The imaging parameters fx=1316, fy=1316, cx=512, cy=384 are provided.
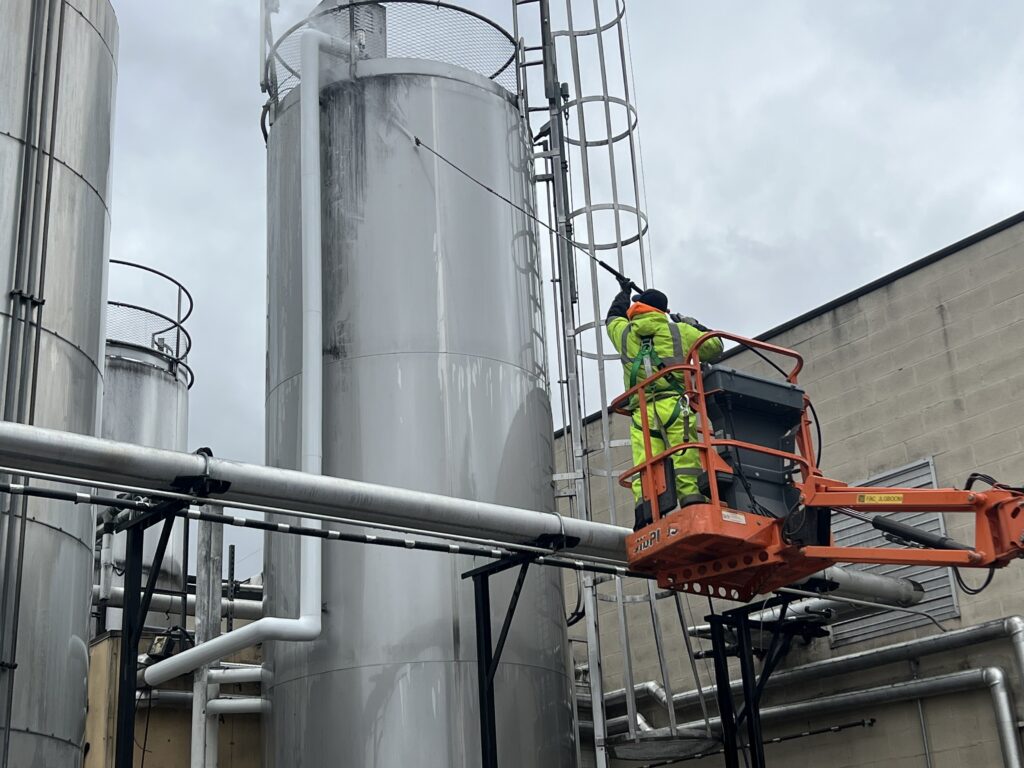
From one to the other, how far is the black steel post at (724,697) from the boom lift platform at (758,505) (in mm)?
1775

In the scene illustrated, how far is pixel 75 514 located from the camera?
32.8 ft

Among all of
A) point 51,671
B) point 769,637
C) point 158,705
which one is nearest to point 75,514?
point 51,671

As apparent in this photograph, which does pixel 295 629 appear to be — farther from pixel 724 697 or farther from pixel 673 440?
pixel 724 697

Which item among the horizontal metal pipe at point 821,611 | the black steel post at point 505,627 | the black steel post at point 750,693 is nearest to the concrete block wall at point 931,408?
the horizontal metal pipe at point 821,611

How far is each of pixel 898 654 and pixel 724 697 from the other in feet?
9.88

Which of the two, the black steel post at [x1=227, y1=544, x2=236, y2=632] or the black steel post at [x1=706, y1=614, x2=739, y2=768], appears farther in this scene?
the black steel post at [x1=227, y1=544, x2=236, y2=632]

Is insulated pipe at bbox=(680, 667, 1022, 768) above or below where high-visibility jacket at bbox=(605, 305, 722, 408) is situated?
below

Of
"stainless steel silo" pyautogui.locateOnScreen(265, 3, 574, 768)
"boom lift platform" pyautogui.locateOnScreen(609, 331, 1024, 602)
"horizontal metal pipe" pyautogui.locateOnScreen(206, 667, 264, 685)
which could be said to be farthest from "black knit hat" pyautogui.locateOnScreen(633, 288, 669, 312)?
"horizontal metal pipe" pyautogui.locateOnScreen(206, 667, 264, 685)

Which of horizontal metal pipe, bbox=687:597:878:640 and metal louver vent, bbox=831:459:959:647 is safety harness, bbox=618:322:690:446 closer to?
horizontal metal pipe, bbox=687:597:878:640

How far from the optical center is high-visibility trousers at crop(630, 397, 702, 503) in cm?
1009

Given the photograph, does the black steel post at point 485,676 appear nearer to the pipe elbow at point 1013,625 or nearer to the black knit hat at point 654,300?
the black knit hat at point 654,300

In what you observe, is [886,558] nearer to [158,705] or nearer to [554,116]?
[554,116]

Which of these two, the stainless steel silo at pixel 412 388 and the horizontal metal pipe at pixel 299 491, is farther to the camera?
the stainless steel silo at pixel 412 388

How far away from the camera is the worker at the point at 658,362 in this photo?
33.9 feet
